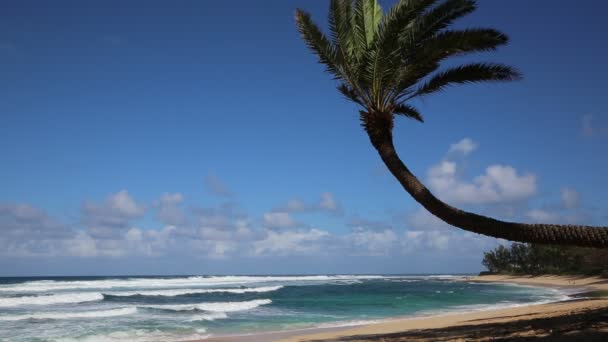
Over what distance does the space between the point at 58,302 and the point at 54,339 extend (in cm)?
2083

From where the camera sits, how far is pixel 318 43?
35.1 ft

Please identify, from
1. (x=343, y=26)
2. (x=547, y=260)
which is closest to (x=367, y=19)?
(x=343, y=26)

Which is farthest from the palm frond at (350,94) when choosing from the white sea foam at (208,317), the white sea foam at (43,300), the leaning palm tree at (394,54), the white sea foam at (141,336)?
the white sea foam at (43,300)

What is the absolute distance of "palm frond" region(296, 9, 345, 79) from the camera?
1071cm

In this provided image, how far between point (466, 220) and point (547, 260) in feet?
273

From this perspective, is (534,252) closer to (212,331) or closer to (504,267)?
(504,267)

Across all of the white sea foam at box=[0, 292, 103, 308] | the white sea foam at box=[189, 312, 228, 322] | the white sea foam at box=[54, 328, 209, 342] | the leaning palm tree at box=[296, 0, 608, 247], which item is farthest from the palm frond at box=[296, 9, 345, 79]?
the white sea foam at box=[0, 292, 103, 308]

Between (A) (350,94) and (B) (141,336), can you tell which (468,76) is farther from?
(B) (141,336)

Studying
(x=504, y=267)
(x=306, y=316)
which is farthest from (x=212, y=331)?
(x=504, y=267)

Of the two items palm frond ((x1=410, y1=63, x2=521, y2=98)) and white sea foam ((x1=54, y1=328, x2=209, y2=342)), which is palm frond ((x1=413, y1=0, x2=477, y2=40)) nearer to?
palm frond ((x1=410, y1=63, x2=521, y2=98))

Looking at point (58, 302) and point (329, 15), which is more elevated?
point (329, 15)

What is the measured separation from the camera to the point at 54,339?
17.8 m

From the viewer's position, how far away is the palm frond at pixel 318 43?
35.1ft

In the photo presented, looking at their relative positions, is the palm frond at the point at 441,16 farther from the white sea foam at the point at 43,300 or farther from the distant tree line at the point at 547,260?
the distant tree line at the point at 547,260
